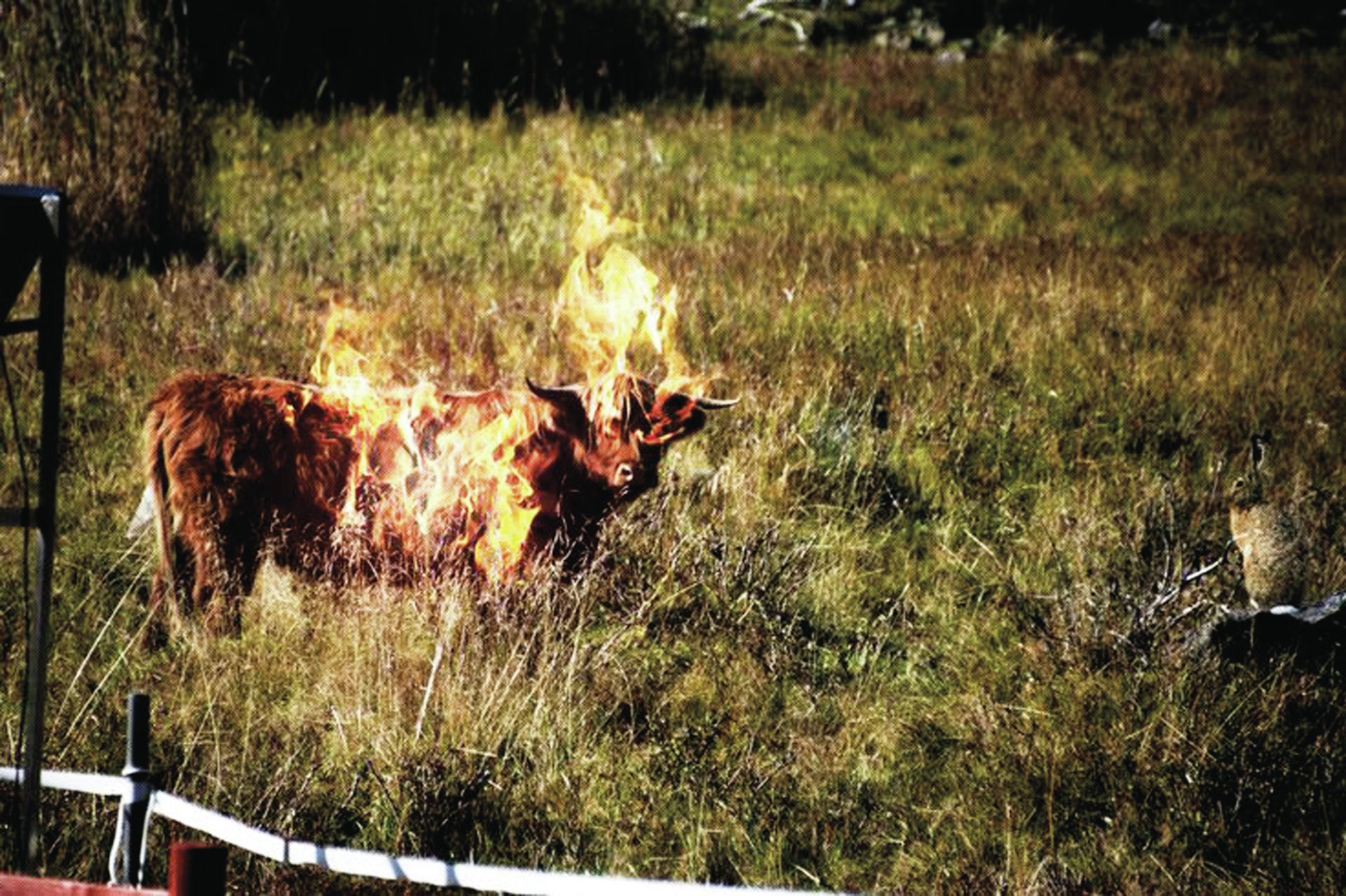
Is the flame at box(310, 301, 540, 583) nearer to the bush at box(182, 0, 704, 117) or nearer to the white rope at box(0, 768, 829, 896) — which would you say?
the white rope at box(0, 768, 829, 896)

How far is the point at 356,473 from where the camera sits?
4492mm

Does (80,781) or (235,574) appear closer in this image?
(80,781)

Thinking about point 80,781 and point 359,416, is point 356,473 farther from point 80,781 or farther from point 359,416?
point 80,781

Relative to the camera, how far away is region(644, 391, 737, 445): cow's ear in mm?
4453

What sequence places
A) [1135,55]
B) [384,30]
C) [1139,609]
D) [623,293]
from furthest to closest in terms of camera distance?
[1135,55] < [384,30] < [623,293] < [1139,609]

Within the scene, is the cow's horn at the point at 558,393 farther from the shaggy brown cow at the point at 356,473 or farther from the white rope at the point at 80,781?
the white rope at the point at 80,781

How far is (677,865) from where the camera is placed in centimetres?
357

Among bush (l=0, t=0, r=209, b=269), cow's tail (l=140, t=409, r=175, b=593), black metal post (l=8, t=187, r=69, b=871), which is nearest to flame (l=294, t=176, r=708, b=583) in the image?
cow's tail (l=140, t=409, r=175, b=593)

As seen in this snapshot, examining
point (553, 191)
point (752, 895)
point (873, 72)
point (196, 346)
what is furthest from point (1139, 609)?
point (873, 72)

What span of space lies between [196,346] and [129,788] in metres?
4.68

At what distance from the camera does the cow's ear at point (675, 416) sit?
14.6ft

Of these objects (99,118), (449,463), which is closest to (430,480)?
(449,463)

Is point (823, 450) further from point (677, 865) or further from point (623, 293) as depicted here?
point (677, 865)

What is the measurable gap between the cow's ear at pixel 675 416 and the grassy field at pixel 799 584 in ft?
1.39
